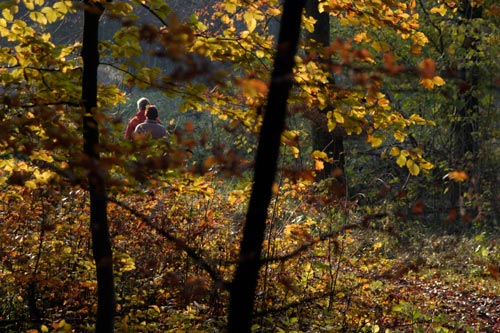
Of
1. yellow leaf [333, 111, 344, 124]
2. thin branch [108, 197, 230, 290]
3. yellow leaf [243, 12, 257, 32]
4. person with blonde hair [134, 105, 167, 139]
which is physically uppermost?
person with blonde hair [134, 105, 167, 139]

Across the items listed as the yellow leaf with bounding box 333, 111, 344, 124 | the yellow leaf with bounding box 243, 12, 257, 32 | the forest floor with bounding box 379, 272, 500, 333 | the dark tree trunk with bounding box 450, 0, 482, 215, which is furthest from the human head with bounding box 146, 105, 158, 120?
the yellow leaf with bounding box 333, 111, 344, 124

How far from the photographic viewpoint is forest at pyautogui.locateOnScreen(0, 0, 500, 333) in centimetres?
236

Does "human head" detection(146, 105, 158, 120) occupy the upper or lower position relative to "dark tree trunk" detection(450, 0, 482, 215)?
lower

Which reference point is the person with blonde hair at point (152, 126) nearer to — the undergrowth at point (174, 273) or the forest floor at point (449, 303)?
the undergrowth at point (174, 273)

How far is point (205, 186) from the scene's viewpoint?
14.4 feet

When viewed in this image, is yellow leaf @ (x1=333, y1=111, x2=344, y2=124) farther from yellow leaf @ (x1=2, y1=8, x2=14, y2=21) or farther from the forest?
yellow leaf @ (x1=2, y1=8, x2=14, y2=21)

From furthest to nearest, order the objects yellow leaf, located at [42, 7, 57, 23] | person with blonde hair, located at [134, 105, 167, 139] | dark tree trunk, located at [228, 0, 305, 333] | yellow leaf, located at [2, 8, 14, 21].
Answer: person with blonde hair, located at [134, 105, 167, 139] → yellow leaf, located at [42, 7, 57, 23] → yellow leaf, located at [2, 8, 14, 21] → dark tree trunk, located at [228, 0, 305, 333]

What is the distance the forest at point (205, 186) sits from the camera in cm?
236

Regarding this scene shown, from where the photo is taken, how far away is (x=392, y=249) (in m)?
10.6

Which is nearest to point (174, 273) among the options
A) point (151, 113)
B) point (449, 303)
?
point (449, 303)

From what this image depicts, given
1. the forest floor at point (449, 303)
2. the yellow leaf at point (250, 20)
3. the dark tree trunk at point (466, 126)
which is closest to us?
the yellow leaf at point (250, 20)

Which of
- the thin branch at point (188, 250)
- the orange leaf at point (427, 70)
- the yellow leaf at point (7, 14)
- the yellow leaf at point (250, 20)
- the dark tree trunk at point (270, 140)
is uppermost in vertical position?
the yellow leaf at point (250, 20)

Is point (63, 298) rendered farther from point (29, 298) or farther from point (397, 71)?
point (397, 71)

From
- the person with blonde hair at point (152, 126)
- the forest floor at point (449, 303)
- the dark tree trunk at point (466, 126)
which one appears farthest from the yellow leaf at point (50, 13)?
the dark tree trunk at point (466, 126)
